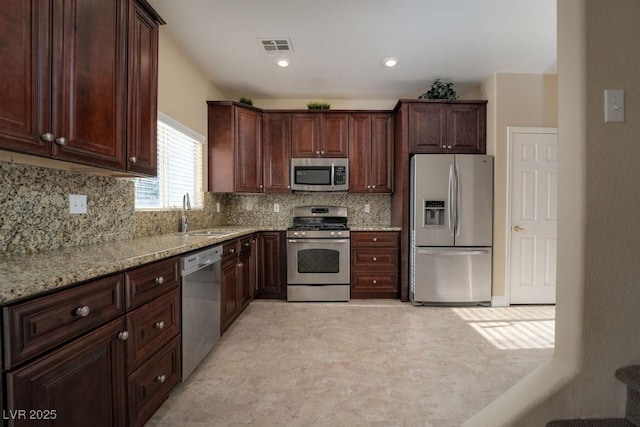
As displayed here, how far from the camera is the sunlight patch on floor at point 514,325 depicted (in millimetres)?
2578

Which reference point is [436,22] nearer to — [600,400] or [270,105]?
[270,105]

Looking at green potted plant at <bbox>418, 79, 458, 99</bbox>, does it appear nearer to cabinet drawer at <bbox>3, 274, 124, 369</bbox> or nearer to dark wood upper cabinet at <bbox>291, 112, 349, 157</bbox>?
dark wood upper cabinet at <bbox>291, 112, 349, 157</bbox>

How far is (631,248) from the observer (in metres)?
1.15

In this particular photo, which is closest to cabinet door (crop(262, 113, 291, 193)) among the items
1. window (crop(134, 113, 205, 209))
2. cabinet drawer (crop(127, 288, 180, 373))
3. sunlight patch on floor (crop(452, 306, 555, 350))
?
window (crop(134, 113, 205, 209))

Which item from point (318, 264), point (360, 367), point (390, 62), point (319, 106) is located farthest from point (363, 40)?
point (360, 367)

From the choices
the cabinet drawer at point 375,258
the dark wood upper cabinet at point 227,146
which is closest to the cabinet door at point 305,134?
the dark wood upper cabinet at point 227,146

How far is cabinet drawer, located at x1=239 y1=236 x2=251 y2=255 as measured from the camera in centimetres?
305

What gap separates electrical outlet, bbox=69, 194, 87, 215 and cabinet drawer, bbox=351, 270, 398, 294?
2789mm

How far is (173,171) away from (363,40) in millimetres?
2236

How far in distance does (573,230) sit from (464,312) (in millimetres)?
2488

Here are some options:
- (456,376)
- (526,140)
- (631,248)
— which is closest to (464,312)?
(456,376)

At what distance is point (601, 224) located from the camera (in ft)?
3.76

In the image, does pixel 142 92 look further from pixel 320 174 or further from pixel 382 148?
pixel 382 148

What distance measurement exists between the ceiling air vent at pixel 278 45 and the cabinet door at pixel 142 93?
3.51ft
